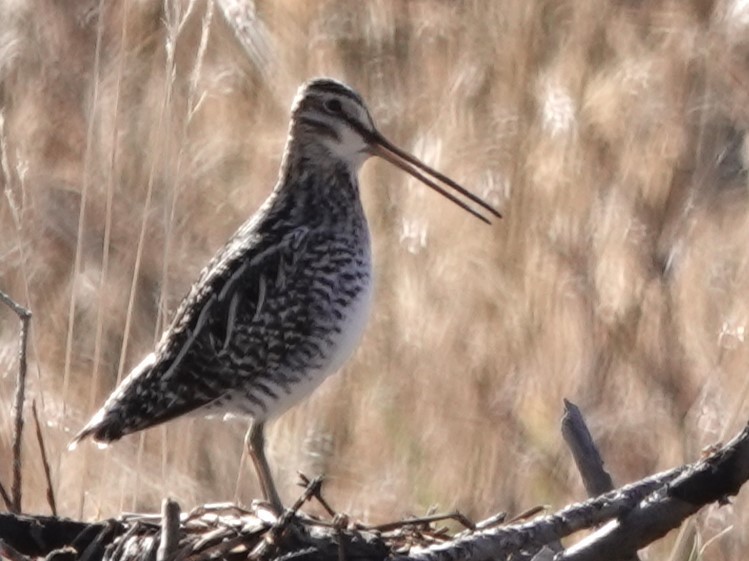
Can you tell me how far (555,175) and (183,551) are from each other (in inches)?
83.3

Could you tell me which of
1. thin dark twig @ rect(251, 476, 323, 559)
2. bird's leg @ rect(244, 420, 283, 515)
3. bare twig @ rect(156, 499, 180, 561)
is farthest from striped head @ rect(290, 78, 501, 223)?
bare twig @ rect(156, 499, 180, 561)

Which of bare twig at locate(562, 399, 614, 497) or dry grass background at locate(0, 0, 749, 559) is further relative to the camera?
dry grass background at locate(0, 0, 749, 559)

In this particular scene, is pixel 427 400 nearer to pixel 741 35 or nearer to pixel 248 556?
pixel 741 35

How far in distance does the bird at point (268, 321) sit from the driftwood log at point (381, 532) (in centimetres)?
76

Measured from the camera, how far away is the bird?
3.46 metres

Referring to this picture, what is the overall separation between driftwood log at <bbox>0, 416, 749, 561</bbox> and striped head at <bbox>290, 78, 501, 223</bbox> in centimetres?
107

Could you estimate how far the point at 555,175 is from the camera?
4.27 meters

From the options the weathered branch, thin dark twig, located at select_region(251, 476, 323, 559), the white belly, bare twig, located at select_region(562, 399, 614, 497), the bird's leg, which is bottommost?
the weathered branch

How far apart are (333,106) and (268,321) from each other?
0.45 m

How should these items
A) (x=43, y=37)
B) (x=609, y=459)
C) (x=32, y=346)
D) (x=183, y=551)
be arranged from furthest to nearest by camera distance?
(x=43, y=37)
(x=609, y=459)
(x=32, y=346)
(x=183, y=551)

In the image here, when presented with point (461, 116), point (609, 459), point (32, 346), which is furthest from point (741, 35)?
point (32, 346)

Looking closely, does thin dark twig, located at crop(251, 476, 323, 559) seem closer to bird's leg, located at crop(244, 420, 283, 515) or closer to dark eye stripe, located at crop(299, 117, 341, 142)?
bird's leg, located at crop(244, 420, 283, 515)

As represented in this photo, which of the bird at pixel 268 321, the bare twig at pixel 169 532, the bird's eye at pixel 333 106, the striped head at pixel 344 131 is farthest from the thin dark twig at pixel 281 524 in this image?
the bird's eye at pixel 333 106

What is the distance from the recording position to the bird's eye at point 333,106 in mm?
3746
